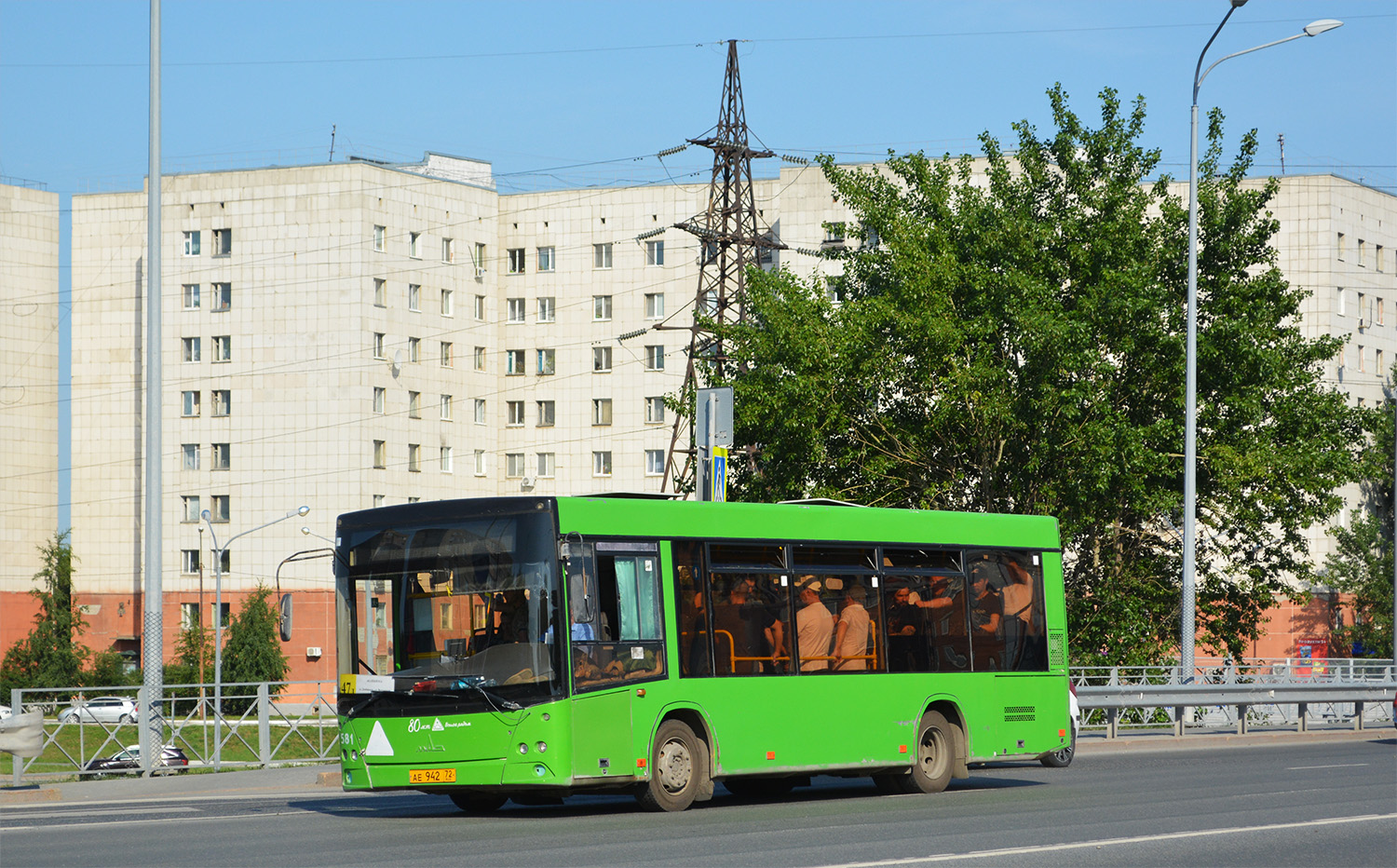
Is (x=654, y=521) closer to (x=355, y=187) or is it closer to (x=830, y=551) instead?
(x=830, y=551)

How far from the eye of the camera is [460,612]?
48.6 feet

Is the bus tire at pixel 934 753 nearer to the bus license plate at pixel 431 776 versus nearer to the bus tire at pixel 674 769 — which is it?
the bus tire at pixel 674 769

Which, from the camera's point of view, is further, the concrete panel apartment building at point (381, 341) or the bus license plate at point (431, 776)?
the concrete panel apartment building at point (381, 341)

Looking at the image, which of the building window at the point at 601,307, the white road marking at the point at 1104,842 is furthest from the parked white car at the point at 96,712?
the building window at the point at 601,307

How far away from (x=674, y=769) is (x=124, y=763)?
35.5 feet

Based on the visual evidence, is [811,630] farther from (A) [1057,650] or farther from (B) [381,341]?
(B) [381,341]

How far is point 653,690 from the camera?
1523 cm

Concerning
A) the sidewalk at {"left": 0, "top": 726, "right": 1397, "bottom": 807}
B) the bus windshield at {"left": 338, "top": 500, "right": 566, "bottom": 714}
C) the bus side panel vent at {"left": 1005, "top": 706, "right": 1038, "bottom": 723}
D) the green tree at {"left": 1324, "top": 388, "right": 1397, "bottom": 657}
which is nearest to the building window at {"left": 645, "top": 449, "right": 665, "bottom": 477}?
the green tree at {"left": 1324, "top": 388, "right": 1397, "bottom": 657}

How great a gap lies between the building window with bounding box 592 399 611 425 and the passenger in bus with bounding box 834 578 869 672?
6623cm

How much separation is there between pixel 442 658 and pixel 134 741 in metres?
9.21

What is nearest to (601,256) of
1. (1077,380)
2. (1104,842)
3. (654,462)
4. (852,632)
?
(654,462)

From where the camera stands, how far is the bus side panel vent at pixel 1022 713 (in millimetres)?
18859

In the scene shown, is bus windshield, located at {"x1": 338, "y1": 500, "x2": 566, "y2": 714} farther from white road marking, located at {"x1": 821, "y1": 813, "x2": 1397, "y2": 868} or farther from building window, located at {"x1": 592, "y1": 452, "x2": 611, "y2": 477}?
building window, located at {"x1": 592, "y1": 452, "x2": 611, "y2": 477}

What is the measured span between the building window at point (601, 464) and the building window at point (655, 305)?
6879 mm
